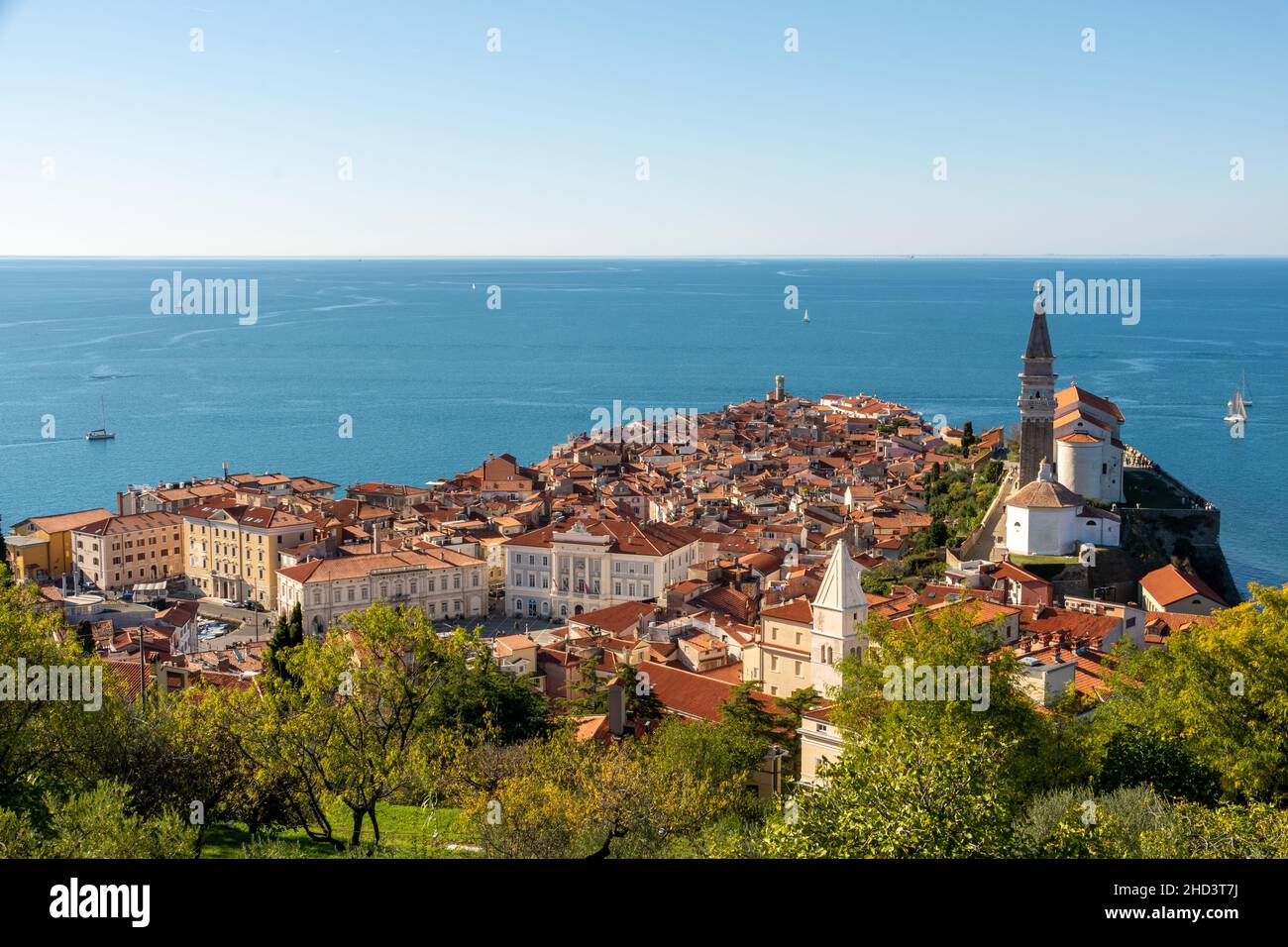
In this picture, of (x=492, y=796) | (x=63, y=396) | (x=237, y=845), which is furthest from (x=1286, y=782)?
(x=63, y=396)

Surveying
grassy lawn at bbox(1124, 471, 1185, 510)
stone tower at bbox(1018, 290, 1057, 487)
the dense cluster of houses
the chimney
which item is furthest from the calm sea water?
the chimney

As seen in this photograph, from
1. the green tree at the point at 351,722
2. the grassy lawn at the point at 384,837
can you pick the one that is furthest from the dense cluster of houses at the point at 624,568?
the grassy lawn at the point at 384,837

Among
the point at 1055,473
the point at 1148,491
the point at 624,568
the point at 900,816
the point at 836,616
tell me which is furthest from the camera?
the point at 1148,491

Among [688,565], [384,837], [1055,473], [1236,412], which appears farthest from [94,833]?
[1236,412]

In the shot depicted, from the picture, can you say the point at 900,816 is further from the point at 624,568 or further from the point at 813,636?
the point at 624,568

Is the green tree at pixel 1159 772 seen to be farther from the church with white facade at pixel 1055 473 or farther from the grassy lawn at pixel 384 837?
the church with white facade at pixel 1055 473
